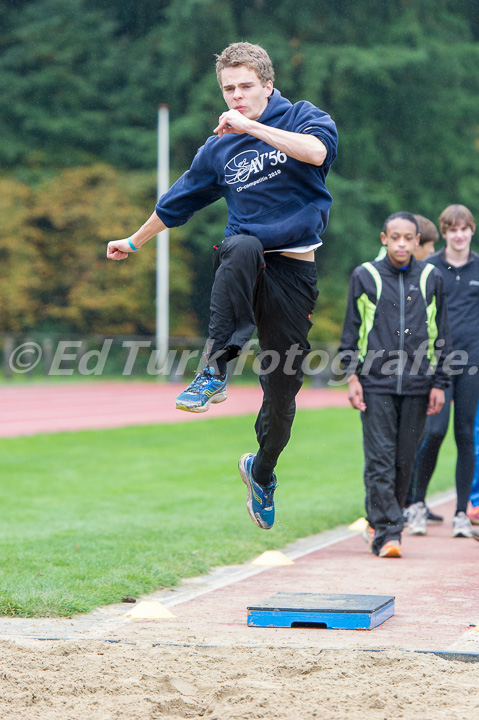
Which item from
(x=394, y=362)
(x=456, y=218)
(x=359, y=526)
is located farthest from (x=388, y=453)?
(x=456, y=218)

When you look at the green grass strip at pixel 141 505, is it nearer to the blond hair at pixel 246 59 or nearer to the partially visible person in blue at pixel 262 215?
the partially visible person in blue at pixel 262 215

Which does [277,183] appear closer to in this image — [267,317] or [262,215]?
[262,215]

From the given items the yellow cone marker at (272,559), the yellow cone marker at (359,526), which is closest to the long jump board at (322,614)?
the yellow cone marker at (272,559)

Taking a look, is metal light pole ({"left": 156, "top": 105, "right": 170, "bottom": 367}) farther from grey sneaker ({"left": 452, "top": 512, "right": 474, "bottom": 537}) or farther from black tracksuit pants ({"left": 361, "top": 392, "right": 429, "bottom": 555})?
black tracksuit pants ({"left": 361, "top": 392, "right": 429, "bottom": 555})

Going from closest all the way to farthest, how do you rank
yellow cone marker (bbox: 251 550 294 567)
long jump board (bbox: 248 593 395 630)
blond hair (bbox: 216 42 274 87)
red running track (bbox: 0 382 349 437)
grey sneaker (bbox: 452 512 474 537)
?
blond hair (bbox: 216 42 274 87)
long jump board (bbox: 248 593 395 630)
yellow cone marker (bbox: 251 550 294 567)
grey sneaker (bbox: 452 512 474 537)
red running track (bbox: 0 382 349 437)

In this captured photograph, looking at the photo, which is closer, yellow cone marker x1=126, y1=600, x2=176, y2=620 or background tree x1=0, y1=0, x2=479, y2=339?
yellow cone marker x1=126, y1=600, x2=176, y2=620

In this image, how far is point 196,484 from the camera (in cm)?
1216

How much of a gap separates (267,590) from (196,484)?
228 inches

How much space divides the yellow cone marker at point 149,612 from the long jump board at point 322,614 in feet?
1.65

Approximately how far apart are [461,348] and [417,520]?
1.47 m

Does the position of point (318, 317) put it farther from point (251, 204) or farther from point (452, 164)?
point (251, 204)

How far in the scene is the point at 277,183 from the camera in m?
5.18

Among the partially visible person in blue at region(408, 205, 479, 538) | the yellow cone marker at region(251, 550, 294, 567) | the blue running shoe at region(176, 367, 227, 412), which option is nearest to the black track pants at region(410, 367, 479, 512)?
the partially visible person in blue at region(408, 205, 479, 538)

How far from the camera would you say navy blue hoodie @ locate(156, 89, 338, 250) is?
5152 mm
